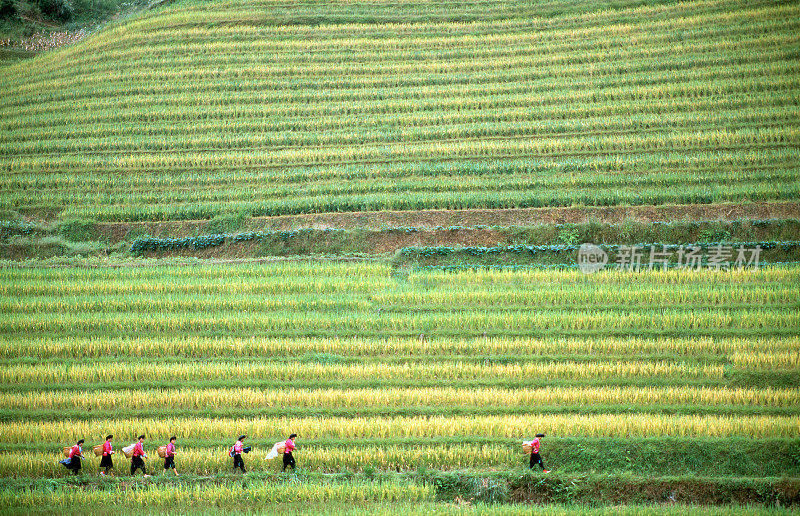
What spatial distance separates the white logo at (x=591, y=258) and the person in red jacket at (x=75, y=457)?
1366 centimetres

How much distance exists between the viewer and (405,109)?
30.8 meters

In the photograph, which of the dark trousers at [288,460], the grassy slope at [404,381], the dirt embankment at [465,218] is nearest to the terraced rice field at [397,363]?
the grassy slope at [404,381]

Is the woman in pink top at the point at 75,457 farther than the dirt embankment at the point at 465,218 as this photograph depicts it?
No

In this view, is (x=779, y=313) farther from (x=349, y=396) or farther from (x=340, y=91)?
(x=340, y=91)

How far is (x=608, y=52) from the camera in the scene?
32500mm

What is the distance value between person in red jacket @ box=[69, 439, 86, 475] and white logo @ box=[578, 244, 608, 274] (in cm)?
1366

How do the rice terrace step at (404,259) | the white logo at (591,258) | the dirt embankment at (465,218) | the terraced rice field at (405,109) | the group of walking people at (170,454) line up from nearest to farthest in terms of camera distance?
the group of walking people at (170,454), the rice terrace step at (404,259), the white logo at (591,258), the dirt embankment at (465,218), the terraced rice field at (405,109)

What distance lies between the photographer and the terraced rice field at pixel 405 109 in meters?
26.5

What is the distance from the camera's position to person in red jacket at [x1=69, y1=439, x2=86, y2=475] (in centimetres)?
1519

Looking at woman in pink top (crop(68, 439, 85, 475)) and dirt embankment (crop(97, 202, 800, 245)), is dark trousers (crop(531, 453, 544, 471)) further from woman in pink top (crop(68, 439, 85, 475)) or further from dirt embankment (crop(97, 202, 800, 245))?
dirt embankment (crop(97, 202, 800, 245))

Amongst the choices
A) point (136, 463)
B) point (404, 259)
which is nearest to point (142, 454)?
point (136, 463)

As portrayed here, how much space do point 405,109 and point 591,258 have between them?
10.7 meters

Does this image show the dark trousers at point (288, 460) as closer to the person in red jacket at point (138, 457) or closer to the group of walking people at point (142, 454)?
the group of walking people at point (142, 454)

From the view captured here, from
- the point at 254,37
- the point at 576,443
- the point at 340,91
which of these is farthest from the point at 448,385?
the point at 254,37
